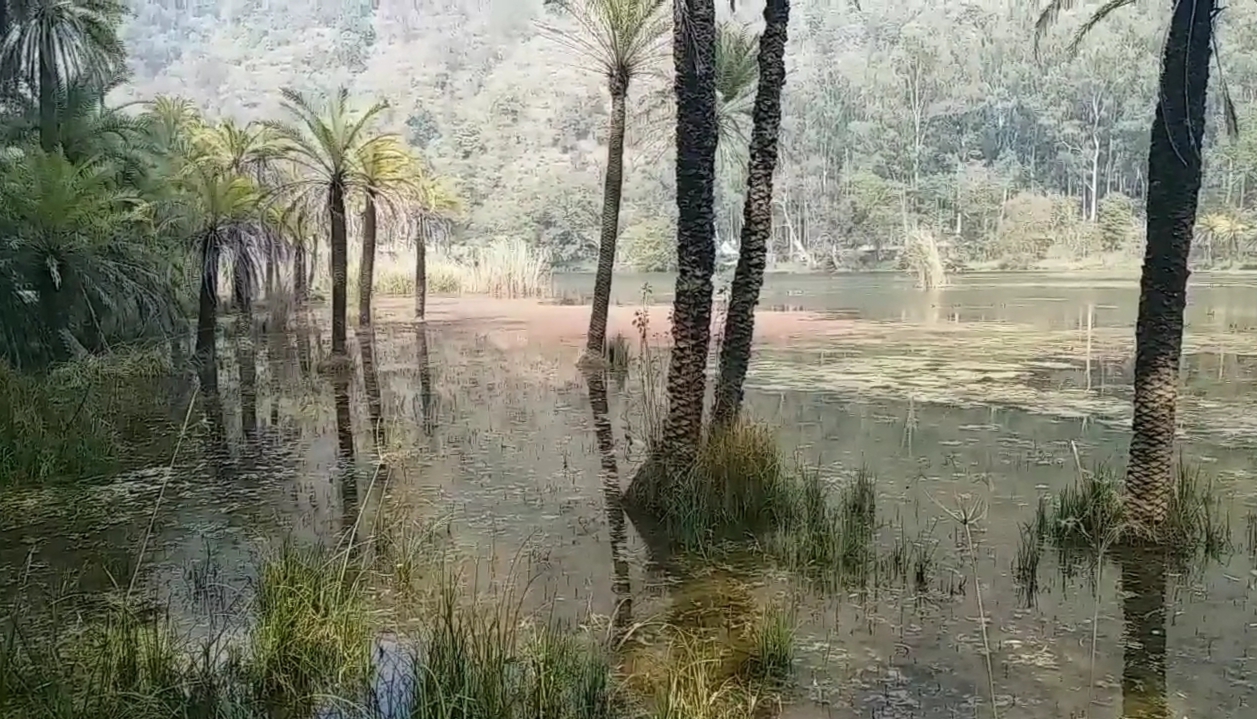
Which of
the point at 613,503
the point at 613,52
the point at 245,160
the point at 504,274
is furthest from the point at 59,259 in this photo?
the point at 504,274

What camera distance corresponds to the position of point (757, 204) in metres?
7.75

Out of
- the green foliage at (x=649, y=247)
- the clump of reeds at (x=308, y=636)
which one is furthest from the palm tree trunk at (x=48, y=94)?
the green foliage at (x=649, y=247)

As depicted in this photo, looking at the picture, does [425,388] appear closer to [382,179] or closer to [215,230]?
[215,230]

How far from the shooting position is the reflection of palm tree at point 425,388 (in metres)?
10.2

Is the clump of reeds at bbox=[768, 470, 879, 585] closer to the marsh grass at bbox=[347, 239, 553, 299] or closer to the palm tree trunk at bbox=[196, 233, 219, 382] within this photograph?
the palm tree trunk at bbox=[196, 233, 219, 382]

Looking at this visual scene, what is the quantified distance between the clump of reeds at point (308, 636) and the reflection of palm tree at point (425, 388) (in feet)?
16.9

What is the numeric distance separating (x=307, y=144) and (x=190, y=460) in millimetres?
8187

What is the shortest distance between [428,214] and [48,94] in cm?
710

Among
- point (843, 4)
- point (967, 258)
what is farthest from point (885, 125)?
point (843, 4)

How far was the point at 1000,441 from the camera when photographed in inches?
339

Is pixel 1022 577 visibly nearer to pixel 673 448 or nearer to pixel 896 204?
pixel 673 448

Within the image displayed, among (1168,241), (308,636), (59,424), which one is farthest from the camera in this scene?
(59,424)

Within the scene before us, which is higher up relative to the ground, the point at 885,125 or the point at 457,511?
the point at 885,125

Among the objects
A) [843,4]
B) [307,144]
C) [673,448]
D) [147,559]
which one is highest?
[843,4]
